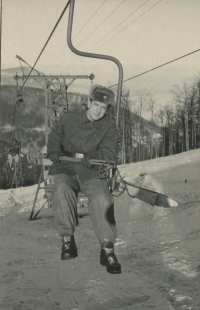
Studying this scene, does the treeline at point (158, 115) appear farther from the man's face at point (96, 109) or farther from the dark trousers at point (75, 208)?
the dark trousers at point (75, 208)

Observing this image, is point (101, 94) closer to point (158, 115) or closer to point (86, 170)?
point (86, 170)

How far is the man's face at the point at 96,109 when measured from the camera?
2.35 meters

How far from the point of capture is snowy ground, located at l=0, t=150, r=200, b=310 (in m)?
2.18

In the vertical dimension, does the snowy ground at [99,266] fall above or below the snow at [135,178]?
below

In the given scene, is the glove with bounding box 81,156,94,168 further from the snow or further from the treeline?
the snow

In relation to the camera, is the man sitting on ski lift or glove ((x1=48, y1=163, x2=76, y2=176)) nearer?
the man sitting on ski lift

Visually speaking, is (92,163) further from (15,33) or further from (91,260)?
(15,33)

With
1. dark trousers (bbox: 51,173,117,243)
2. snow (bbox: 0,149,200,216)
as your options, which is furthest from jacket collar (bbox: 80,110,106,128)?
snow (bbox: 0,149,200,216)

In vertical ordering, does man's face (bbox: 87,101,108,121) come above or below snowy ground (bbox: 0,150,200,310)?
above

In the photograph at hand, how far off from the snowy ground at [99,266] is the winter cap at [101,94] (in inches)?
43.9

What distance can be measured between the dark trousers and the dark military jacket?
0.31ft

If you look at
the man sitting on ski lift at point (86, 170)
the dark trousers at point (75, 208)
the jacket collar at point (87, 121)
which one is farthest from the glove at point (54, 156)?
the jacket collar at point (87, 121)

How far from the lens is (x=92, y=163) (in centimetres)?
223

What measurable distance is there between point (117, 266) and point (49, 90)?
122cm
